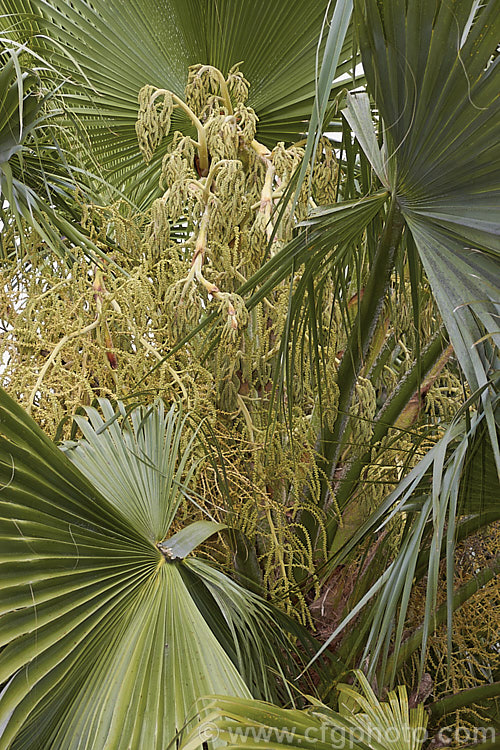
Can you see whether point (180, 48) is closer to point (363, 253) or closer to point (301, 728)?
point (363, 253)

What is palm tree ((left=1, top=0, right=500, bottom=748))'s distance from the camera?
0.96 metres

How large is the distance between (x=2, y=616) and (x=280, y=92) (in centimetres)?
146

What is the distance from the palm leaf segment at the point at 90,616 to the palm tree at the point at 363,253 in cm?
2

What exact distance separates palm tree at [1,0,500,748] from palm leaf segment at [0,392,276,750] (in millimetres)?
16

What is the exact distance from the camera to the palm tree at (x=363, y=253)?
96cm

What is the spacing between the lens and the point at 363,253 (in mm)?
1563

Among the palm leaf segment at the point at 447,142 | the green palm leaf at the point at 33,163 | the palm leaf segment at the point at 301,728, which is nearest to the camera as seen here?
the palm leaf segment at the point at 301,728

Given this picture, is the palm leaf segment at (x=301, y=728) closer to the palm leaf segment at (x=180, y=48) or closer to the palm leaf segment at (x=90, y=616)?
the palm leaf segment at (x=90, y=616)

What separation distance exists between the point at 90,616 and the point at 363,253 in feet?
3.03

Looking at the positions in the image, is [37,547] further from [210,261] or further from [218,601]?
[210,261]

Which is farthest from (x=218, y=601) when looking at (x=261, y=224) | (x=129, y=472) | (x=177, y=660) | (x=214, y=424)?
(x=261, y=224)

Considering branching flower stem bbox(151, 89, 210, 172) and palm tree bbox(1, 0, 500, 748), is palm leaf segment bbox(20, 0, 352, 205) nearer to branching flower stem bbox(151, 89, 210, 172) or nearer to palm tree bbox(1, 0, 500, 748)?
palm tree bbox(1, 0, 500, 748)

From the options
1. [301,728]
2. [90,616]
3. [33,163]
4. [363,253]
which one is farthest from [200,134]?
[301,728]

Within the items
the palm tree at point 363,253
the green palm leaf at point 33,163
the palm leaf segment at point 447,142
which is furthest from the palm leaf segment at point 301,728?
the green palm leaf at point 33,163
